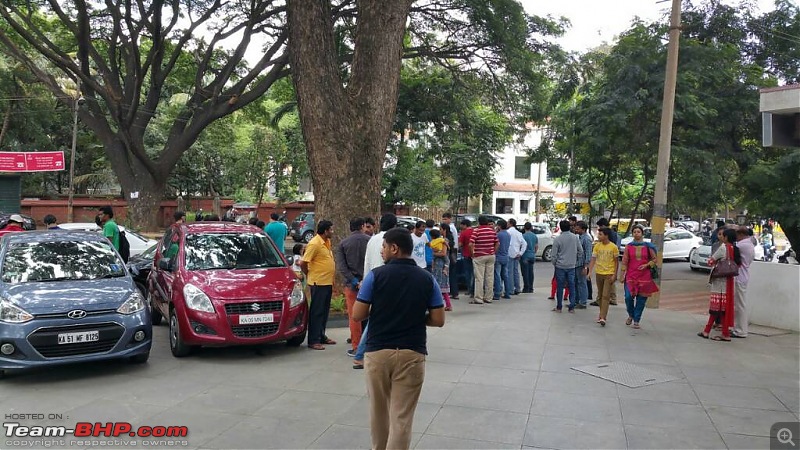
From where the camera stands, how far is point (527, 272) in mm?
13883

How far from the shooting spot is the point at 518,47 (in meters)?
16.0

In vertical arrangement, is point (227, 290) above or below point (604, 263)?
below

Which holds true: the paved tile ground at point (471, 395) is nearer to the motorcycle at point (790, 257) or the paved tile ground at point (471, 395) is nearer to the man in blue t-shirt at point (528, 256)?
the man in blue t-shirt at point (528, 256)

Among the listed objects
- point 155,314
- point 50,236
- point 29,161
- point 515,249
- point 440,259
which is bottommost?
point 155,314

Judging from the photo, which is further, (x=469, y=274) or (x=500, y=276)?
(x=469, y=274)

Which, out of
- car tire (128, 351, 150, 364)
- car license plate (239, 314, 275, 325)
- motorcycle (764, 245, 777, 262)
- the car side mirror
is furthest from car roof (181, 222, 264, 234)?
motorcycle (764, 245, 777, 262)

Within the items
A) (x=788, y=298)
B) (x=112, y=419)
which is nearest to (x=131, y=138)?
(x=112, y=419)

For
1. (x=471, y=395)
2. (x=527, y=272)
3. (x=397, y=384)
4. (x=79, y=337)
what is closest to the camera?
(x=397, y=384)

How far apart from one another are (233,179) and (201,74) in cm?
1239

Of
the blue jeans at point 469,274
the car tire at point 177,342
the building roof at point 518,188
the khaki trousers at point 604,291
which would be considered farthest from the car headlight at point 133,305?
the building roof at point 518,188

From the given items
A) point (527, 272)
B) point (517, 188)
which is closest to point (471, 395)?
point (527, 272)

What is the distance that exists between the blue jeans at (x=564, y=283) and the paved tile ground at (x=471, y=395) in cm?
238

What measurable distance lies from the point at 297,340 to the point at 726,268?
20.2 feet

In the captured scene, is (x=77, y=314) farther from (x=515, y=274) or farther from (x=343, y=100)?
(x=515, y=274)
